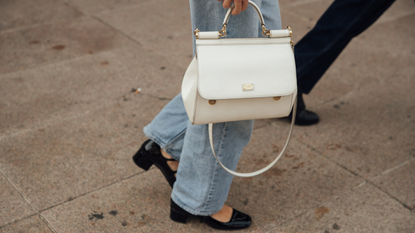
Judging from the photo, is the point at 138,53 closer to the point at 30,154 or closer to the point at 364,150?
the point at 30,154

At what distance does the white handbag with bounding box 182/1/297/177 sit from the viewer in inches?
64.0

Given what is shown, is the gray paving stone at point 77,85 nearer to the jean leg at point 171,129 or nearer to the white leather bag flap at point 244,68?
the jean leg at point 171,129

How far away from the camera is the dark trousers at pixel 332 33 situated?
2893 millimetres

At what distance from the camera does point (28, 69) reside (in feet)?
12.2

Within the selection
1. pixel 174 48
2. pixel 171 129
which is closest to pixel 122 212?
pixel 171 129

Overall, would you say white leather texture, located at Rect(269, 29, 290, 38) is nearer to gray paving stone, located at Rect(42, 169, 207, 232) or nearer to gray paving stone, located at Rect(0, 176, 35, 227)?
gray paving stone, located at Rect(42, 169, 207, 232)

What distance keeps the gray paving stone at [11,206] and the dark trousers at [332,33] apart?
203cm

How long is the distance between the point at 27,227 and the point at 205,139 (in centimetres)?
106

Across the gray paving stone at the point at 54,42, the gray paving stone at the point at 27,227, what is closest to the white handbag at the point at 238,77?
the gray paving stone at the point at 27,227

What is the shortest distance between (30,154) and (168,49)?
6.40ft

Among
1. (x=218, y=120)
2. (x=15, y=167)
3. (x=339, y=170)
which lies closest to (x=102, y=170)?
(x=15, y=167)

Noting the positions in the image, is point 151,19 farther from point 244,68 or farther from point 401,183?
point 244,68

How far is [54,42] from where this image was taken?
4.21 m

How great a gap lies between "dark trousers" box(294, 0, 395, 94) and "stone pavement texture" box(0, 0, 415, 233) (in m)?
0.49
